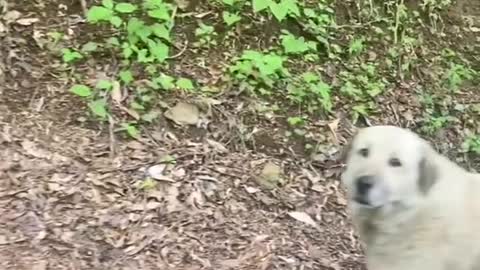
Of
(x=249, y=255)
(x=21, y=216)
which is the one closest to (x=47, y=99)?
(x=21, y=216)

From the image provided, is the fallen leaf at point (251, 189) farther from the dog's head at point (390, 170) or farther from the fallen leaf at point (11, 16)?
the fallen leaf at point (11, 16)

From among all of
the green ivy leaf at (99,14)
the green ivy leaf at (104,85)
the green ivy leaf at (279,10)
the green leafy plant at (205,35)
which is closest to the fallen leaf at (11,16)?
the green ivy leaf at (99,14)

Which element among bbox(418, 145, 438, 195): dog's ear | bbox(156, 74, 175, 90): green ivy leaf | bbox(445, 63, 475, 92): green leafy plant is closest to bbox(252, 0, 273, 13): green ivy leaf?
bbox(156, 74, 175, 90): green ivy leaf

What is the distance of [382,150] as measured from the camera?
13.8 ft

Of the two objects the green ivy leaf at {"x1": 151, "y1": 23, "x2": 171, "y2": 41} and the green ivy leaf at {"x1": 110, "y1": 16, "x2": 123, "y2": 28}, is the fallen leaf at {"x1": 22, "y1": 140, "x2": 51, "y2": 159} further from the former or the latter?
the green ivy leaf at {"x1": 151, "y1": 23, "x2": 171, "y2": 41}

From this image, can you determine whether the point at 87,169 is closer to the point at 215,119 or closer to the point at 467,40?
the point at 215,119

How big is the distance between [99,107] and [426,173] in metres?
2.11

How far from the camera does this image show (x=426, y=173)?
13.9ft

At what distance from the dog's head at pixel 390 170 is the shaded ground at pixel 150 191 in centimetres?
111

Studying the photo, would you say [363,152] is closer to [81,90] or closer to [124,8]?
[81,90]

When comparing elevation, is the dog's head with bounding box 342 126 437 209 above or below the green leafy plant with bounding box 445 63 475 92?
above

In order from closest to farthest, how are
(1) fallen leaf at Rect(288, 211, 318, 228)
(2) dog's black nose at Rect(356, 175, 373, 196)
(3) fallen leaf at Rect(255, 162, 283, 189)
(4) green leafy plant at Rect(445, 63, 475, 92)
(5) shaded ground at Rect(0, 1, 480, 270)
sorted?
(2) dog's black nose at Rect(356, 175, 373, 196) → (5) shaded ground at Rect(0, 1, 480, 270) → (1) fallen leaf at Rect(288, 211, 318, 228) → (3) fallen leaf at Rect(255, 162, 283, 189) → (4) green leafy plant at Rect(445, 63, 475, 92)

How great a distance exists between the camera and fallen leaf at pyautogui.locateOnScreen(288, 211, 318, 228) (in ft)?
17.9

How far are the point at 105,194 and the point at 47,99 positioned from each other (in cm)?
74
